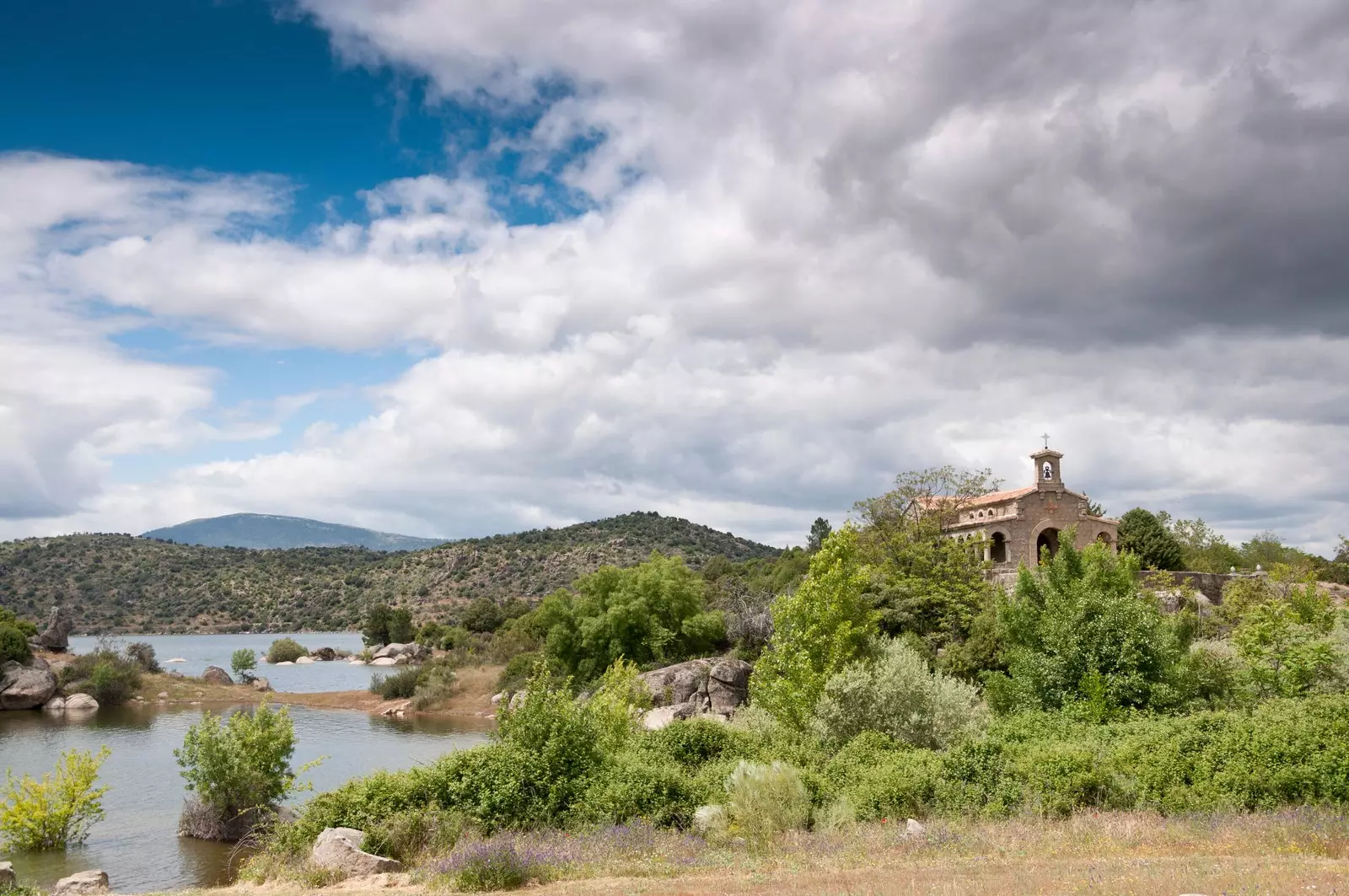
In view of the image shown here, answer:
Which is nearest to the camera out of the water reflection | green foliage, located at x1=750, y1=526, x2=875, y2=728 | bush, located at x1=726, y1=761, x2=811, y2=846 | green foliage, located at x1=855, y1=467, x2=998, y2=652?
bush, located at x1=726, y1=761, x2=811, y2=846

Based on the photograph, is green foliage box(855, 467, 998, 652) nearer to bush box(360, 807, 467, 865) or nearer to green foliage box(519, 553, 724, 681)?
green foliage box(519, 553, 724, 681)

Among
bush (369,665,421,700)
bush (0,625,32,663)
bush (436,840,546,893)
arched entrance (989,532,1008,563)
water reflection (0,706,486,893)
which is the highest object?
arched entrance (989,532,1008,563)

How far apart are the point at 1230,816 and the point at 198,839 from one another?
2769 centimetres

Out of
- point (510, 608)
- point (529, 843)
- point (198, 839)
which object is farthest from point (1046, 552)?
point (510, 608)

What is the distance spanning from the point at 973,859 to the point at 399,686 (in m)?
61.5

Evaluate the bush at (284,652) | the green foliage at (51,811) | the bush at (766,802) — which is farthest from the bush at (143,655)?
the bush at (766,802)

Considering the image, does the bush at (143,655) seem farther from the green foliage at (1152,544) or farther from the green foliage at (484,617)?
the green foliage at (1152,544)

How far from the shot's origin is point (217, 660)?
305ft

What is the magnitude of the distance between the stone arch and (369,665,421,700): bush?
147 feet

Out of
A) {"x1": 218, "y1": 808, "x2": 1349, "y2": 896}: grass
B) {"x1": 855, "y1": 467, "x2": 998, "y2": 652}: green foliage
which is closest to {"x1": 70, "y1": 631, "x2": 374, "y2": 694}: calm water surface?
{"x1": 855, "y1": 467, "x2": 998, "y2": 652}: green foliage

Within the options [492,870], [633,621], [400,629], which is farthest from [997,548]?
[400,629]

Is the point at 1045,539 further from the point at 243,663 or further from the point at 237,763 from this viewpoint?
the point at 243,663

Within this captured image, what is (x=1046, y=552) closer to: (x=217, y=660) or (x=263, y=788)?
(x=263, y=788)

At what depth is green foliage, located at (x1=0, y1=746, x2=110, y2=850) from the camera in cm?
2595
